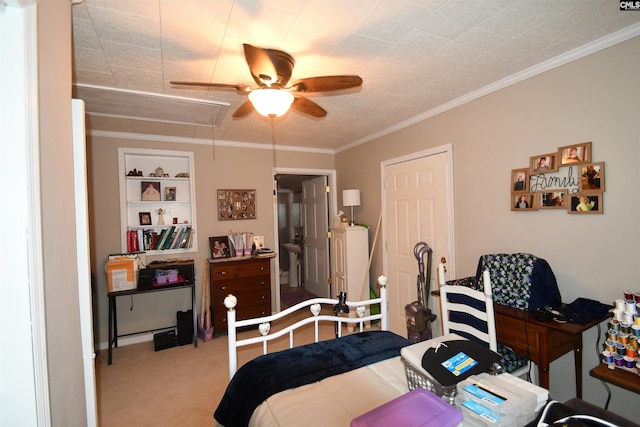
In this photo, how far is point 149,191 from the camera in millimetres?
3521

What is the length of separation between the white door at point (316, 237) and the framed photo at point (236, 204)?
116 cm

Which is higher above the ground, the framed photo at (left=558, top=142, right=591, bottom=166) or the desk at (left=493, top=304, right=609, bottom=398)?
the framed photo at (left=558, top=142, right=591, bottom=166)

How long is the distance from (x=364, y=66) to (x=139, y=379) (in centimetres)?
330

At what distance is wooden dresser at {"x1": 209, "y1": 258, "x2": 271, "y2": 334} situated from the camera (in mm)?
3459

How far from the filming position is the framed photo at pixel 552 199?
1927 mm

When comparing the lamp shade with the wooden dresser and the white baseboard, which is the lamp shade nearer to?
the wooden dresser

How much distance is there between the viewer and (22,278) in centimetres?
79

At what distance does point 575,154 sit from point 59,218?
2.74m

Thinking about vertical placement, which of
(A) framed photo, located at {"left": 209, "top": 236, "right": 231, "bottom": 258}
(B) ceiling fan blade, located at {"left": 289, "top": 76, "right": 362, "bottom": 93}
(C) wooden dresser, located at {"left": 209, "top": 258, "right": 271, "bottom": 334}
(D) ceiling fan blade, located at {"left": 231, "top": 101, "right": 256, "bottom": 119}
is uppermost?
(B) ceiling fan blade, located at {"left": 289, "top": 76, "right": 362, "bottom": 93}

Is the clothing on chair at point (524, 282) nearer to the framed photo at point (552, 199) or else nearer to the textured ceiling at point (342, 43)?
the framed photo at point (552, 199)

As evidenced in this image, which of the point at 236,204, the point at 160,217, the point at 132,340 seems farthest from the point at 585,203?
the point at 132,340

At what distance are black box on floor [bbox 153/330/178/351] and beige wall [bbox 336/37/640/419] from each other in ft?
10.5

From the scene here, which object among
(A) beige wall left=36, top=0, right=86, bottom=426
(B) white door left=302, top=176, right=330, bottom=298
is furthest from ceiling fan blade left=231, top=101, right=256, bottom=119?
(B) white door left=302, top=176, right=330, bottom=298

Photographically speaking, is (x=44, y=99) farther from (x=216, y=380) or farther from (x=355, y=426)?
(x=216, y=380)
